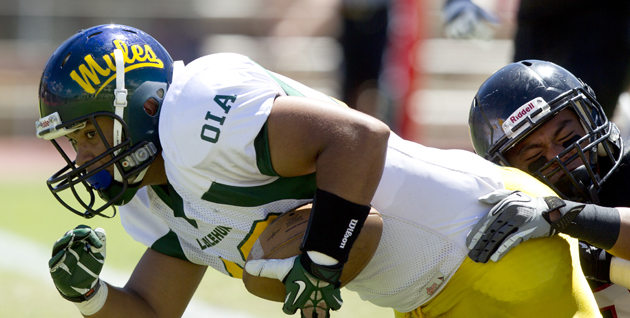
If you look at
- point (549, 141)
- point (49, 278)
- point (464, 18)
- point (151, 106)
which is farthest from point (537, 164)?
point (49, 278)

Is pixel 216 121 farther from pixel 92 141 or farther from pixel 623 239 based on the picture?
pixel 623 239

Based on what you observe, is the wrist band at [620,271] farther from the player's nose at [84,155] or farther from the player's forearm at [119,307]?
the player's nose at [84,155]

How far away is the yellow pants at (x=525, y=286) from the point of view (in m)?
2.18

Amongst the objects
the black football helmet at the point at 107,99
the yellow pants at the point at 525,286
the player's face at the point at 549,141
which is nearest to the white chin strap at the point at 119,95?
the black football helmet at the point at 107,99

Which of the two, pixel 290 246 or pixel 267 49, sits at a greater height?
pixel 290 246

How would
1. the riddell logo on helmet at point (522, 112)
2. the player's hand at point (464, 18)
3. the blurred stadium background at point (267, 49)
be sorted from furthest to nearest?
the blurred stadium background at point (267, 49)
the player's hand at point (464, 18)
the riddell logo on helmet at point (522, 112)

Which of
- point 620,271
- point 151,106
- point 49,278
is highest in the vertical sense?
point 151,106

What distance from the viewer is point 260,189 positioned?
2.18 metres

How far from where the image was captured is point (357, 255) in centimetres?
211

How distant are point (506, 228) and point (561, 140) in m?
0.77

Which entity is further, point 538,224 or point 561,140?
point 561,140

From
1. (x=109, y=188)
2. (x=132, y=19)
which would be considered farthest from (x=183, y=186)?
(x=132, y=19)

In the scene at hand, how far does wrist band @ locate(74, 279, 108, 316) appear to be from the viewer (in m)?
2.60

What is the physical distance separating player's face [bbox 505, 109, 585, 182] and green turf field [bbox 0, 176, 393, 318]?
1.35 m
